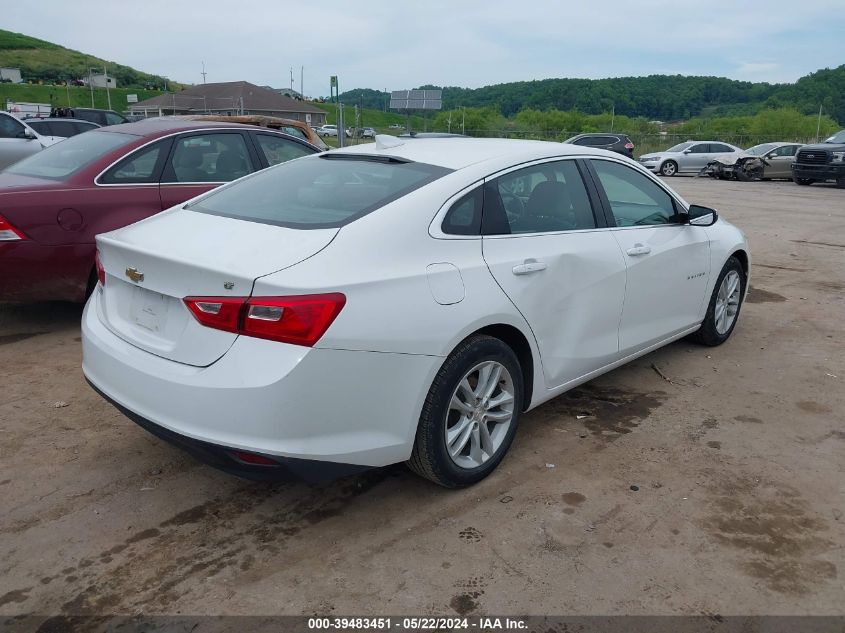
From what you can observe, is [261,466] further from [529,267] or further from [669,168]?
[669,168]

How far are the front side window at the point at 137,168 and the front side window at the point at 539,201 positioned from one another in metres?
3.41

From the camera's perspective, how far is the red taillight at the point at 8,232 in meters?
4.92

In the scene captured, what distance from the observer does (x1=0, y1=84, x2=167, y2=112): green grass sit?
93.4 metres

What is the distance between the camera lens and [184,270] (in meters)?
2.78

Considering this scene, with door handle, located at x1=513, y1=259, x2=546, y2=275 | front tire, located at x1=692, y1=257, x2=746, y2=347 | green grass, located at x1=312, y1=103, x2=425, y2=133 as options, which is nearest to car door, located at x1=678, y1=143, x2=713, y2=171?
front tire, located at x1=692, y1=257, x2=746, y2=347

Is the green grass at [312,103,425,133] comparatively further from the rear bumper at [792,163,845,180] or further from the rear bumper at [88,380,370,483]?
the rear bumper at [88,380,370,483]

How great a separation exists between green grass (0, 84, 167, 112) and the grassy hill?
1703 cm

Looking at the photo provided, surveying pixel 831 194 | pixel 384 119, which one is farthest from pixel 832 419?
pixel 384 119

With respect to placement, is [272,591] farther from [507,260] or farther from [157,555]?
[507,260]

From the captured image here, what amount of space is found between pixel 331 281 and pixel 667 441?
7.29 feet

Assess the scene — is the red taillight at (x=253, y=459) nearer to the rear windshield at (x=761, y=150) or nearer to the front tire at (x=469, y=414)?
the front tire at (x=469, y=414)

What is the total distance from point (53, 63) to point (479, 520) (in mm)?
150075

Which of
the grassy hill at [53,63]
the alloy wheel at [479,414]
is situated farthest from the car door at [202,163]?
the grassy hill at [53,63]

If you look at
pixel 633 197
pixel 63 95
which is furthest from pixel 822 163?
pixel 63 95
